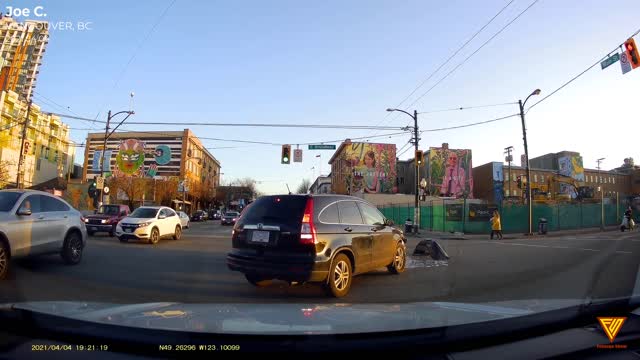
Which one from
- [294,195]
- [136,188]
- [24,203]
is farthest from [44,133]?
[294,195]

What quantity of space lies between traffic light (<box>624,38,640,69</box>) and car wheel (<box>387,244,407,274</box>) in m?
10.1

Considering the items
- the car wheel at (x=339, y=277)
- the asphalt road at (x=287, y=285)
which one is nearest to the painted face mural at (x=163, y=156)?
the asphalt road at (x=287, y=285)

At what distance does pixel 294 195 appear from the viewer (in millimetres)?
6875

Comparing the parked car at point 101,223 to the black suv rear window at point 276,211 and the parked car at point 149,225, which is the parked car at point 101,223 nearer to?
the parked car at point 149,225

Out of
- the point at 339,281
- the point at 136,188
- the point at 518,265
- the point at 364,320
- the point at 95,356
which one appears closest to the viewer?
the point at 95,356

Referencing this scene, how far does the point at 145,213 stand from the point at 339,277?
532 inches

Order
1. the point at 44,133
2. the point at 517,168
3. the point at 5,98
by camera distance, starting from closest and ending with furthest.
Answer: the point at 5,98, the point at 44,133, the point at 517,168

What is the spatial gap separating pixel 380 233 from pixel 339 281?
1.91m

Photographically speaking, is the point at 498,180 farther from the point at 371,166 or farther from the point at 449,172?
the point at 371,166

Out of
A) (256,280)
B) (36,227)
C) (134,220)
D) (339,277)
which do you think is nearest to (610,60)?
(339,277)

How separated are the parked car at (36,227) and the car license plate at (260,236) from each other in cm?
470

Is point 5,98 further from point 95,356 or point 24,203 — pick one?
point 95,356

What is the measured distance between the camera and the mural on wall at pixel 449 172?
7925 cm

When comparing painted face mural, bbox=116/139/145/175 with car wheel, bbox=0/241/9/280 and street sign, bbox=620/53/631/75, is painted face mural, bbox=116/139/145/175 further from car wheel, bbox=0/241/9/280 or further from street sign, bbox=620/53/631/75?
street sign, bbox=620/53/631/75
